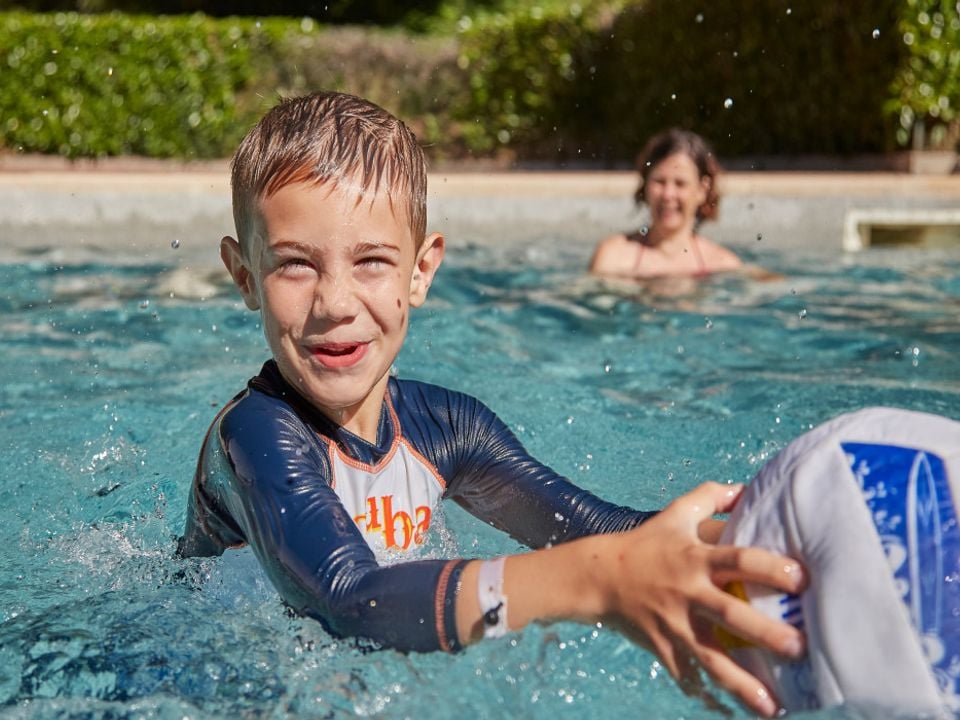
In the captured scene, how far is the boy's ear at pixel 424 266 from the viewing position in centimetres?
266

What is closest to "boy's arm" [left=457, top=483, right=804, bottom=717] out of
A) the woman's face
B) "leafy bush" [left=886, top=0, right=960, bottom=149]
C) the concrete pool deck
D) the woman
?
the woman

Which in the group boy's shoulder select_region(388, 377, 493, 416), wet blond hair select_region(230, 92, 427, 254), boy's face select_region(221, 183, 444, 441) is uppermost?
wet blond hair select_region(230, 92, 427, 254)

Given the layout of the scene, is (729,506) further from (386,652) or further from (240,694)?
(240,694)

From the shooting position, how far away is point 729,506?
192 centimetres

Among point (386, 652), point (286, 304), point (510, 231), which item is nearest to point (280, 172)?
point (286, 304)

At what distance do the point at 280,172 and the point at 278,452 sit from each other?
1.78 feet

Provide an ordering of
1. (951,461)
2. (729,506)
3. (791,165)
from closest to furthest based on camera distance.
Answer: (951,461) < (729,506) < (791,165)

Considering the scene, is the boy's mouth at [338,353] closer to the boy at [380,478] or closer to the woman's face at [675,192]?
the boy at [380,478]

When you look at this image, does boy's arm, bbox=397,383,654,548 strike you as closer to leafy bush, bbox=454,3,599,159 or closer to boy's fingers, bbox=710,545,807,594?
boy's fingers, bbox=710,545,807,594

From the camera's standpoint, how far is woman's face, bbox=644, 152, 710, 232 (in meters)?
7.33

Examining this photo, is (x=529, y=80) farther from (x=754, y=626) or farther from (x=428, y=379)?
(x=754, y=626)

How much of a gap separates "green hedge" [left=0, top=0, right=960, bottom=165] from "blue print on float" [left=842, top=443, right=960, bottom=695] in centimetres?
964

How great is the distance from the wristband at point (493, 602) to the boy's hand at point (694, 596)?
0.65 feet

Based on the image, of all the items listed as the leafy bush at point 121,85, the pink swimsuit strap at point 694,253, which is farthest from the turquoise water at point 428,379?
the leafy bush at point 121,85
